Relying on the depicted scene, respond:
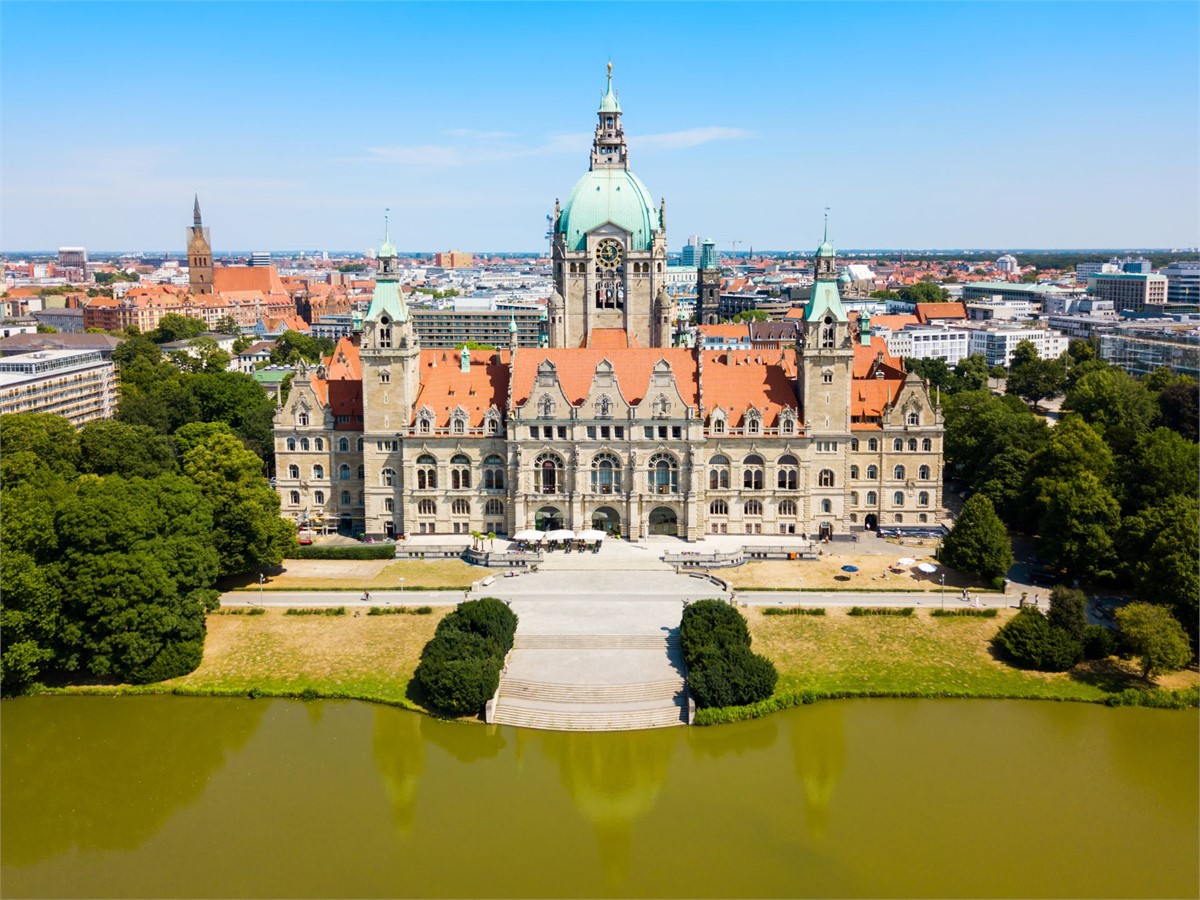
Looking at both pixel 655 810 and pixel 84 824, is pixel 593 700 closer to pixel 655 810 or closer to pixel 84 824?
pixel 655 810

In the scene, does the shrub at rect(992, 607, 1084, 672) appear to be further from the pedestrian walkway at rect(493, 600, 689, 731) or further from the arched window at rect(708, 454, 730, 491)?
the arched window at rect(708, 454, 730, 491)

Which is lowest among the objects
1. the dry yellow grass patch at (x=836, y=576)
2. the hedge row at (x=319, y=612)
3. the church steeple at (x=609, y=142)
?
the hedge row at (x=319, y=612)

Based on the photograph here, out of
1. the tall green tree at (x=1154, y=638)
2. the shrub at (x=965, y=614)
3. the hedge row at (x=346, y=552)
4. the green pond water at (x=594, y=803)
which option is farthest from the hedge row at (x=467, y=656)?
the tall green tree at (x=1154, y=638)

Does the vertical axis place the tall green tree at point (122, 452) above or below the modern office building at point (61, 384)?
below

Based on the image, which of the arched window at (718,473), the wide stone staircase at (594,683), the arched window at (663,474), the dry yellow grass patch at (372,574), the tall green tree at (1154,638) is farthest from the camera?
the arched window at (718,473)

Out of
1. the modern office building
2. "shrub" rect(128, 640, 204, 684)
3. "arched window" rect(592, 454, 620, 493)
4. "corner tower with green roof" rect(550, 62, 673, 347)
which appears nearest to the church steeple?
"corner tower with green roof" rect(550, 62, 673, 347)

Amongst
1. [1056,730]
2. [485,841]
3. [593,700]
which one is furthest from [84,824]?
[1056,730]

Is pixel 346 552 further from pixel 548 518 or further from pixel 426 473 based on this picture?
pixel 548 518

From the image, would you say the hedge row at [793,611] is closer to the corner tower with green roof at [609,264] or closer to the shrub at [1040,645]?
the shrub at [1040,645]
